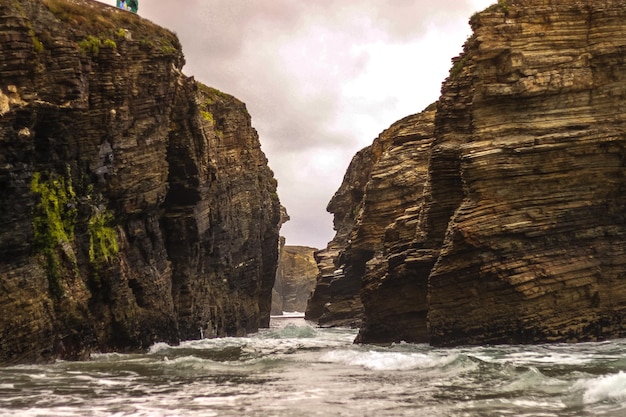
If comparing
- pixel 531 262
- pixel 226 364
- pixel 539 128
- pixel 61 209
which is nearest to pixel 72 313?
pixel 61 209

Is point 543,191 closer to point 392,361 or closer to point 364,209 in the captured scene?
point 392,361

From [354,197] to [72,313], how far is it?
52.3m

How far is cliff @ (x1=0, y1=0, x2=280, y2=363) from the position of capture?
25.4 metres

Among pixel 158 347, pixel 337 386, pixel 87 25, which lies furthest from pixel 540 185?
pixel 87 25

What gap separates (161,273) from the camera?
40062 mm

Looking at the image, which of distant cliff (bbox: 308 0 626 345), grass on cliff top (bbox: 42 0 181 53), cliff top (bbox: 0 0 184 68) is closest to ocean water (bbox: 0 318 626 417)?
distant cliff (bbox: 308 0 626 345)

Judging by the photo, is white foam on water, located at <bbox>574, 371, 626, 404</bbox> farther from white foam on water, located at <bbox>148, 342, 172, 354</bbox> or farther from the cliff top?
the cliff top

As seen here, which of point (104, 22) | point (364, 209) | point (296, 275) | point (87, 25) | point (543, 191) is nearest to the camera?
point (543, 191)

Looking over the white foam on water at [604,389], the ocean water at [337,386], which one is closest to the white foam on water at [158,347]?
the ocean water at [337,386]

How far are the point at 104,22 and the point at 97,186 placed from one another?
8602mm

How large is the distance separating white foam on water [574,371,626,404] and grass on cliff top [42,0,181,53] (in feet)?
87.6

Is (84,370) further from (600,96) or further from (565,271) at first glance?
(600,96)

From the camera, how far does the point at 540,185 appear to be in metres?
31.0

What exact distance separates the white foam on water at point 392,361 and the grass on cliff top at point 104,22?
1934cm
